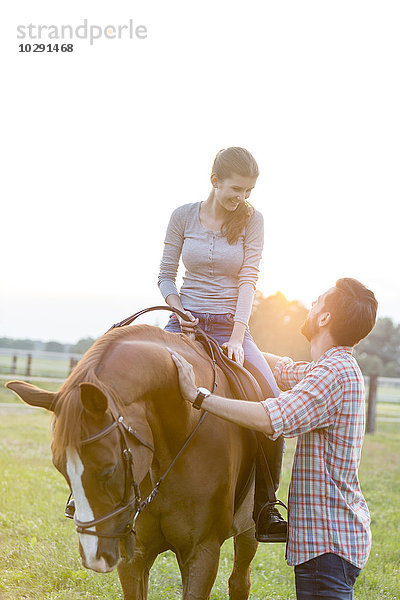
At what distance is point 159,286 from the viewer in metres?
4.37

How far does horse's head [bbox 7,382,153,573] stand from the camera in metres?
2.56

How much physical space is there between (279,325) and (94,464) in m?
18.1

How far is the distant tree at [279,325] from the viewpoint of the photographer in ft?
66.7

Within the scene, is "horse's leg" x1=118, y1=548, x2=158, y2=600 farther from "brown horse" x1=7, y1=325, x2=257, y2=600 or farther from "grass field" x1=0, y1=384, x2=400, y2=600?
"grass field" x1=0, y1=384, x2=400, y2=600

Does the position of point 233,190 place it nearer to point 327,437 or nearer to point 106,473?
point 327,437

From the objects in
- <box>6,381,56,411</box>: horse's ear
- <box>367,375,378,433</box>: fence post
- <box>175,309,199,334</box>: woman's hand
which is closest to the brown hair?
<box>175,309,199,334</box>: woman's hand

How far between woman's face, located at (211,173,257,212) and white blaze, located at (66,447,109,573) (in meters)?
2.02

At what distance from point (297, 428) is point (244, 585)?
206 centimetres

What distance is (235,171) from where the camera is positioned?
3914 millimetres

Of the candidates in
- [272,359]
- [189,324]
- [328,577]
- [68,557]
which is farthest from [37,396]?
[68,557]

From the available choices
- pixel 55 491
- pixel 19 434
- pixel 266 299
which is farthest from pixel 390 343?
pixel 55 491

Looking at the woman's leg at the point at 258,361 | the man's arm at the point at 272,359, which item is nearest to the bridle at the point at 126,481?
the woman's leg at the point at 258,361

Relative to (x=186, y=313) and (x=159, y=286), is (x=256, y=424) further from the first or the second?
(x=159, y=286)

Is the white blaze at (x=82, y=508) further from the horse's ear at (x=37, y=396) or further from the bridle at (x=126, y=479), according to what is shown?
the horse's ear at (x=37, y=396)
